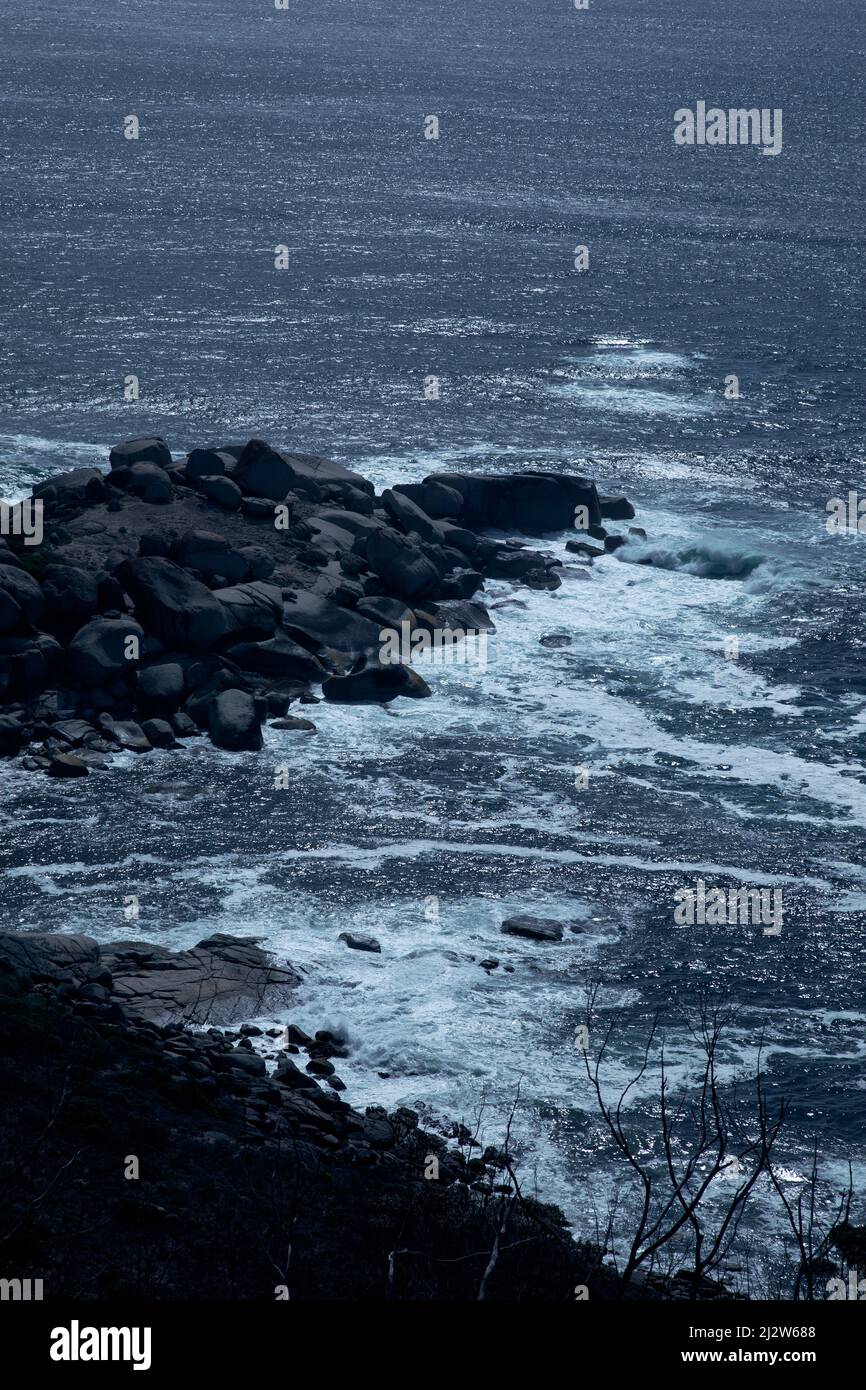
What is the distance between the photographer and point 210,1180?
28781 mm

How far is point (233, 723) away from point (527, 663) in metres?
12.3

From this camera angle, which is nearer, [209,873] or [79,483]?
[209,873]

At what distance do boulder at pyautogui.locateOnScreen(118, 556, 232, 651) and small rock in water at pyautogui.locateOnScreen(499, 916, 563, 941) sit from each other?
1592cm

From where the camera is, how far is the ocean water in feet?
127

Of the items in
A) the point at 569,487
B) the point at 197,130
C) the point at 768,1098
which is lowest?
the point at 768,1098

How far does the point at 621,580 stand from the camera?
6475 cm

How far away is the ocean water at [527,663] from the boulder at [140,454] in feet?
26.4

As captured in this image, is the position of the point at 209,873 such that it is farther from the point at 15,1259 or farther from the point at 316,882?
the point at 15,1259

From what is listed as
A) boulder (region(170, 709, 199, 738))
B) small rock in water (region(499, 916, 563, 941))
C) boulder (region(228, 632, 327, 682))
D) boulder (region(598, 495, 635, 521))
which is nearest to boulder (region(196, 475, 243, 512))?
boulder (region(228, 632, 327, 682))

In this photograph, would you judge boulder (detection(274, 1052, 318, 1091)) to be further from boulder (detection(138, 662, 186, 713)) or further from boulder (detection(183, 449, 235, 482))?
boulder (detection(183, 449, 235, 482))

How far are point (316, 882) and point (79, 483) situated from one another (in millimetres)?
23366

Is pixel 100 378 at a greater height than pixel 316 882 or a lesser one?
greater

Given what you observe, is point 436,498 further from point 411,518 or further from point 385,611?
point 385,611

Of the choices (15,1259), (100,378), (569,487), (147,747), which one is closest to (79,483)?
(147,747)
